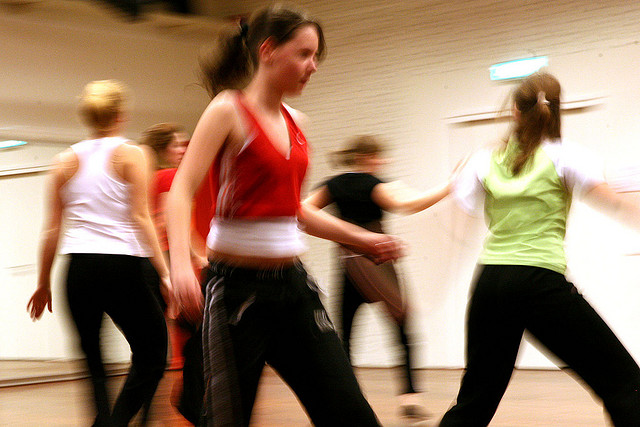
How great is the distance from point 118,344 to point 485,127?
4.43 metres

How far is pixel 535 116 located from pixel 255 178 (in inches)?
51.6

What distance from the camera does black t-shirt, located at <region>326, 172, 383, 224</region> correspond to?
16.9ft

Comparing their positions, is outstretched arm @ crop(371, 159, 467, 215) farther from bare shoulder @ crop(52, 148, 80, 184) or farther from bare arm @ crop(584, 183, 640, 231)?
bare shoulder @ crop(52, 148, 80, 184)

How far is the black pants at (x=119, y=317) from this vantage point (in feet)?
11.6

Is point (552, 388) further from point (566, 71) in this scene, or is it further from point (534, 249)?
point (534, 249)

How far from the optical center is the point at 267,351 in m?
2.34

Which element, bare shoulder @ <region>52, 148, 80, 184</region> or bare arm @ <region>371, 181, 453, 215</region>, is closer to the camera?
bare shoulder @ <region>52, 148, 80, 184</region>

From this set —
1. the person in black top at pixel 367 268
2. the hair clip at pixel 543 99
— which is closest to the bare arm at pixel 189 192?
the hair clip at pixel 543 99

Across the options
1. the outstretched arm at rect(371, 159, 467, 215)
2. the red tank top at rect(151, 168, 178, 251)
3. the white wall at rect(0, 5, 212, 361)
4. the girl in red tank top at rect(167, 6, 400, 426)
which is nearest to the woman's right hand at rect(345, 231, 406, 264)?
the girl in red tank top at rect(167, 6, 400, 426)

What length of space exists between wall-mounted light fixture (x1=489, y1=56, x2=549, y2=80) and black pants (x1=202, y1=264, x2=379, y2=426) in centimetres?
565

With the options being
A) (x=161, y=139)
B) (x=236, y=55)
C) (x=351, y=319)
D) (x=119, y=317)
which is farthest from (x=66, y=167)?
(x=351, y=319)

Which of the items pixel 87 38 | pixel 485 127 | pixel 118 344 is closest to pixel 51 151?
pixel 87 38

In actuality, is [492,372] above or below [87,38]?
below

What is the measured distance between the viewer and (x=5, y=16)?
7945 mm
